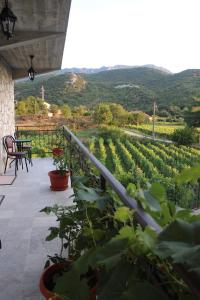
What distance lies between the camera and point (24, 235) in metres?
2.50

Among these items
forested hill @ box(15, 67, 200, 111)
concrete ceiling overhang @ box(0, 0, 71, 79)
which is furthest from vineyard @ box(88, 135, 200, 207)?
forested hill @ box(15, 67, 200, 111)

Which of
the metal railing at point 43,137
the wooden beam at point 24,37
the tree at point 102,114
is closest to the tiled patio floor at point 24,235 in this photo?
the wooden beam at point 24,37

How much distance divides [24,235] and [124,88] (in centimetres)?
3715

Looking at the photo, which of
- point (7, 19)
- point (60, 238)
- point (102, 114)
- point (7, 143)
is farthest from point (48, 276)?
point (102, 114)

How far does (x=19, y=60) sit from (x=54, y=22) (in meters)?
2.70

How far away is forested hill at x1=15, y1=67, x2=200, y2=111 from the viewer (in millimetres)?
34094

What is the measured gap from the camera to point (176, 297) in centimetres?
64

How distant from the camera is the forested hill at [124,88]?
112ft

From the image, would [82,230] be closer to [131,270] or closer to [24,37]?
[131,270]

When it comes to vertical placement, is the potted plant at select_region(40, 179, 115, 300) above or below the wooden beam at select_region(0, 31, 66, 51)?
below

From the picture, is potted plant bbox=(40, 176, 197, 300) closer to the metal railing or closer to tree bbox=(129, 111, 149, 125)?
the metal railing

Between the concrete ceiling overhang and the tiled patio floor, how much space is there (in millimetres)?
1891

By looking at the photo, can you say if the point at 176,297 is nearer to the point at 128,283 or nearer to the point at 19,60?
the point at 128,283

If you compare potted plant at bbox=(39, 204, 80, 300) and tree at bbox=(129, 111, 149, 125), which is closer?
potted plant at bbox=(39, 204, 80, 300)
